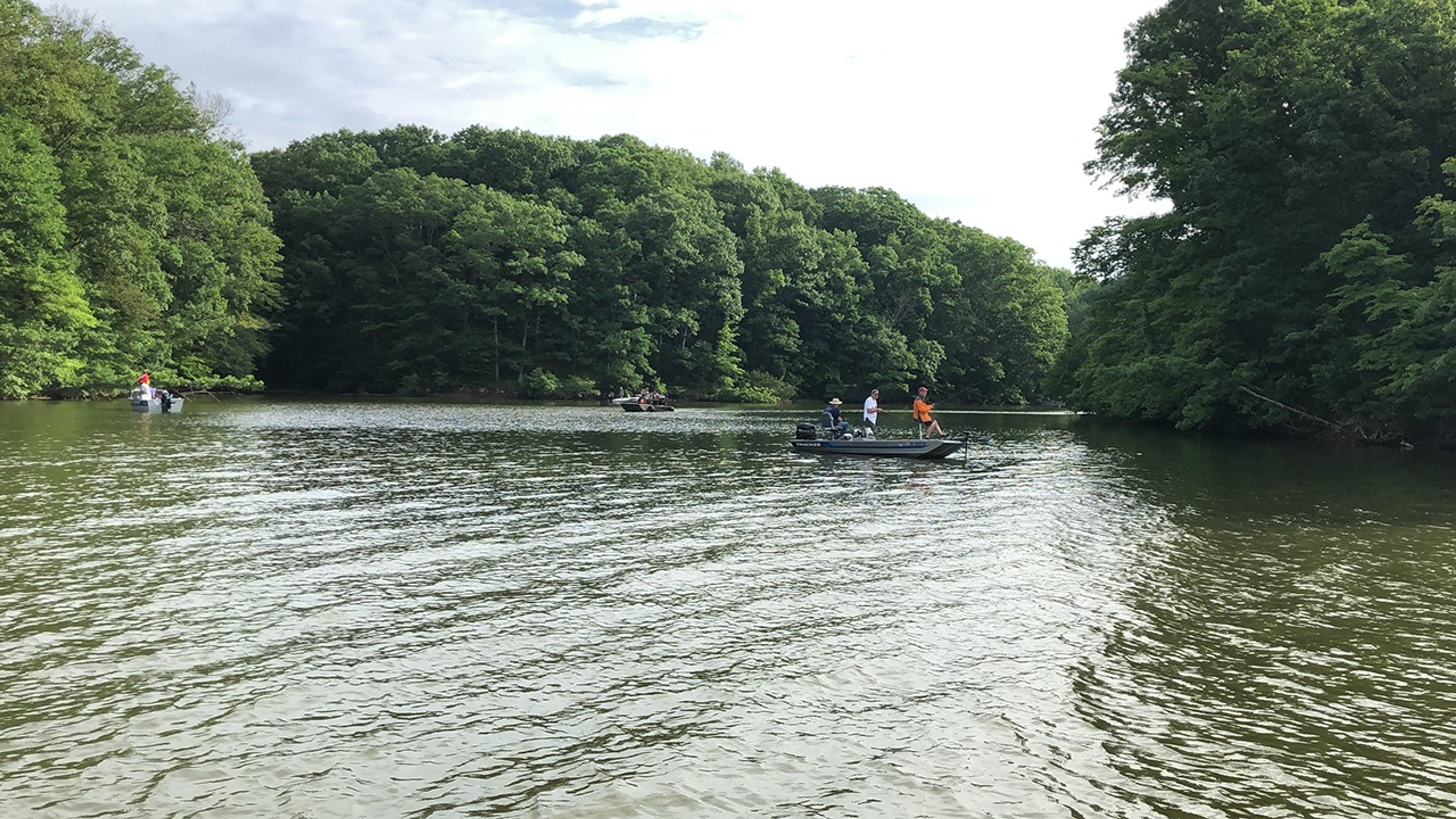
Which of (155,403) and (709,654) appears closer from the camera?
(709,654)

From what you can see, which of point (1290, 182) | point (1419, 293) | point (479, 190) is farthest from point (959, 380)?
point (1419, 293)

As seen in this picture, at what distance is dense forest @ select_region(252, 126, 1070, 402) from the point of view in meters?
83.2

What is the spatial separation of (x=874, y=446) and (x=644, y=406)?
3135cm

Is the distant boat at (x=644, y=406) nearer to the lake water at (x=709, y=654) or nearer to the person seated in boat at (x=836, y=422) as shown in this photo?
the person seated in boat at (x=836, y=422)

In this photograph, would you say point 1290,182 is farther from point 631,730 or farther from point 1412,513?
point 631,730

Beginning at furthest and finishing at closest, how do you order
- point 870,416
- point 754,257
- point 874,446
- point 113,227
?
point 754,257, point 113,227, point 870,416, point 874,446

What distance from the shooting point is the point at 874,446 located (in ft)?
101

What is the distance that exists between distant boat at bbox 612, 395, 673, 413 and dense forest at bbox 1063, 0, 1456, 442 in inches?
1006

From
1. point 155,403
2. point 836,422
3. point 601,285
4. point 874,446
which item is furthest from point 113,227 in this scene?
point 874,446

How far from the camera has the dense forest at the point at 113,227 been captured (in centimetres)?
4784

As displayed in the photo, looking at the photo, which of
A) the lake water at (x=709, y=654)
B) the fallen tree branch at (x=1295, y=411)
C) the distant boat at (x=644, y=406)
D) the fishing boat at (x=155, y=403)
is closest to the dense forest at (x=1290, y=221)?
the fallen tree branch at (x=1295, y=411)

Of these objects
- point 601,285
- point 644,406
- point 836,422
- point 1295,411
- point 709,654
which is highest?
point 601,285

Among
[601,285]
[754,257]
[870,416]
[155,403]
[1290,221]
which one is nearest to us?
[870,416]

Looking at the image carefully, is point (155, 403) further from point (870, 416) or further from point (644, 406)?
point (870, 416)
